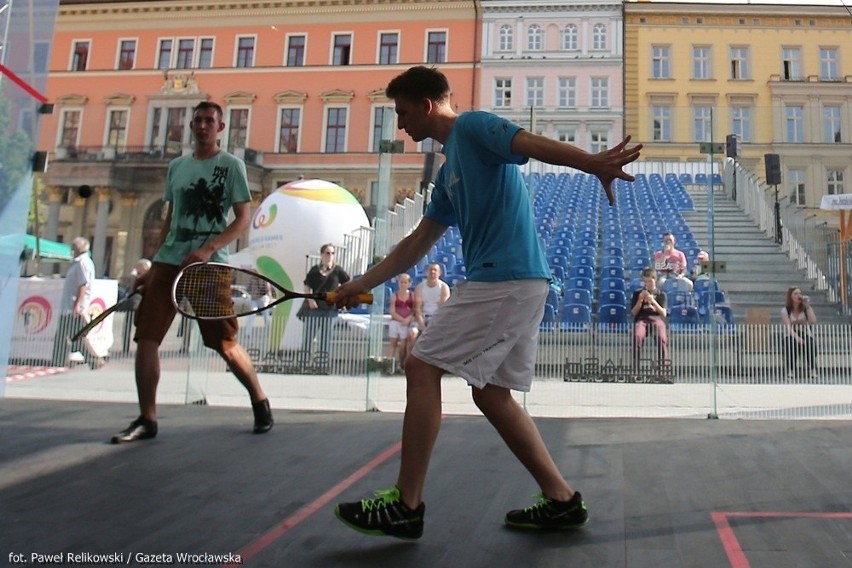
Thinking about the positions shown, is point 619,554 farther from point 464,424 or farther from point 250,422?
point 250,422

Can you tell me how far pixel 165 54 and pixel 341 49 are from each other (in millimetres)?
10456

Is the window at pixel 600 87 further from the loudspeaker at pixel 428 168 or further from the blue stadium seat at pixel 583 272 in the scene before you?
the loudspeaker at pixel 428 168

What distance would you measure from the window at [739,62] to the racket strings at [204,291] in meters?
31.6

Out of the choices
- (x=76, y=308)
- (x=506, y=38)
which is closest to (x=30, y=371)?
(x=76, y=308)

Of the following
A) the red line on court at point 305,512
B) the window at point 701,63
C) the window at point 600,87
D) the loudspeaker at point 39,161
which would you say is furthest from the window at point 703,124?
the window at point 701,63

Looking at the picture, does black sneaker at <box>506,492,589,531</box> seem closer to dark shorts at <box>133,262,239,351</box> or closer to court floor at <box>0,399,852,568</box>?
court floor at <box>0,399,852,568</box>

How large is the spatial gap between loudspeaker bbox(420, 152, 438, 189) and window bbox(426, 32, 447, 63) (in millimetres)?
29998

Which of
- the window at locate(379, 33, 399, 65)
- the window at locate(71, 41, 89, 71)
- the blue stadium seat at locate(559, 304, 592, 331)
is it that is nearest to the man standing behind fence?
the blue stadium seat at locate(559, 304, 592, 331)

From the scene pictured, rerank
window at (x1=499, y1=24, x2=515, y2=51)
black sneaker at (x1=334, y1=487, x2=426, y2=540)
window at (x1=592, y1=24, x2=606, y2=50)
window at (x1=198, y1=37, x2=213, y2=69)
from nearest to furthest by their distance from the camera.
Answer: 1. black sneaker at (x1=334, y1=487, x2=426, y2=540)
2. window at (x1=592, y1=24, x2=606, y2=50)
3. window at (x1=499, y1=24, x2=515, y2=51)
4. window at (x1=198, y1=37, x2=213, y2=69)

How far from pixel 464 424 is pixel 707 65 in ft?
105

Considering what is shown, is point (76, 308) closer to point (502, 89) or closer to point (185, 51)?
point (502, 89)

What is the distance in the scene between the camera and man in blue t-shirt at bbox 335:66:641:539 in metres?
2.24

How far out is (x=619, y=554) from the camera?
6.87ft

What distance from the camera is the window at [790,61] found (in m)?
25.9
